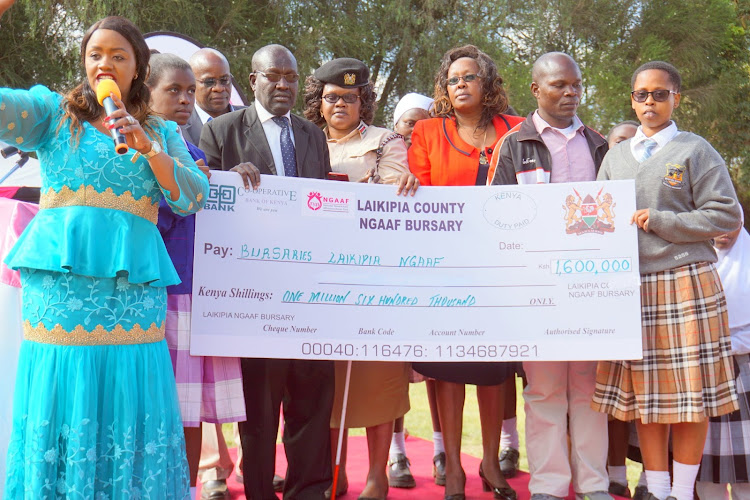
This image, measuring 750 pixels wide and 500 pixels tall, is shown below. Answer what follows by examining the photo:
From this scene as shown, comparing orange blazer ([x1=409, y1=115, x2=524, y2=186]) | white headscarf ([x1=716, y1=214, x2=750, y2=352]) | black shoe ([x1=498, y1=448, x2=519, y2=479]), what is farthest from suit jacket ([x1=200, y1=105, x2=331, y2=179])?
white headscarf ([x1=716, y1=214, x2=750, y2=352])

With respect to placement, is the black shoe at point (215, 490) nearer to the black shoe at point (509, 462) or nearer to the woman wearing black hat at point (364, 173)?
the woman wearing black hat at point (364, 173)

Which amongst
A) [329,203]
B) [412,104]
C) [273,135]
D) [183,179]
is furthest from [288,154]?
[412,104]

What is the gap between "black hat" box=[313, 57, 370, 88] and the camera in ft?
14.5

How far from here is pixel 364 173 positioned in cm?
438

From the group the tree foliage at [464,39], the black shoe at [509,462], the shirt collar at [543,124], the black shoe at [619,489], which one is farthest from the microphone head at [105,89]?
the tree foliage at [464,39]

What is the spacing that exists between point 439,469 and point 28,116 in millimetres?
3063

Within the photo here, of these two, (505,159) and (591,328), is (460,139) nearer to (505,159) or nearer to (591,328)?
(505,159)

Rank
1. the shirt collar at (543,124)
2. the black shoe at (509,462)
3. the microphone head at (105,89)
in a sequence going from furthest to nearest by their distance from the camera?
the black shoe at (509,462), the shirt collar at (543,124), the microphone head at (105,89)

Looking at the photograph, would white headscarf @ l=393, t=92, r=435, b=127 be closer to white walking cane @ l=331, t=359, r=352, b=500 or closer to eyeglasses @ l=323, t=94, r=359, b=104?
eyeglasses @ l=323, t=94, r=359, b=104

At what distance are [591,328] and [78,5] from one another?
10.8 meters

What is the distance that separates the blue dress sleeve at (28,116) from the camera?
2.67 m

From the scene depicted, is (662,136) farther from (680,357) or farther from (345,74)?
(345,74)

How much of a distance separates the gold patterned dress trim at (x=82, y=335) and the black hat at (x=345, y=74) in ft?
6.71

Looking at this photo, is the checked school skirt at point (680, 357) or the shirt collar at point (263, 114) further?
the shirt collar at point (263, 114)
